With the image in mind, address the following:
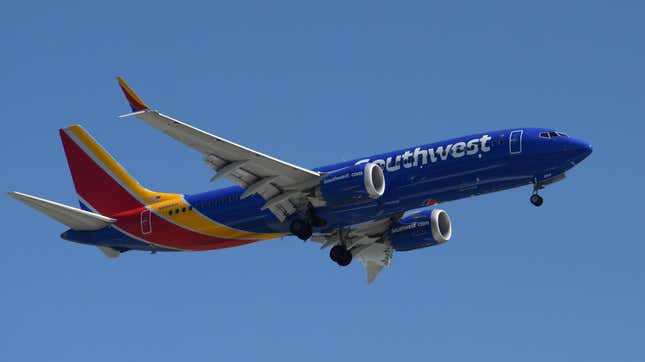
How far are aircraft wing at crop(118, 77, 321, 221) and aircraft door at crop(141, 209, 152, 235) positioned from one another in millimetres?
6873

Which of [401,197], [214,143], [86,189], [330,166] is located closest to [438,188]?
[401,197]

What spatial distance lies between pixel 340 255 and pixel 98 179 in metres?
13.2

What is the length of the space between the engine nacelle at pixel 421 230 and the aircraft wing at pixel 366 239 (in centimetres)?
51

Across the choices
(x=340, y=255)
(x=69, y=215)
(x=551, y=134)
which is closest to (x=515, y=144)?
(x=551, y=134)

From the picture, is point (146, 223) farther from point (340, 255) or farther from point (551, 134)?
point (551, 134)

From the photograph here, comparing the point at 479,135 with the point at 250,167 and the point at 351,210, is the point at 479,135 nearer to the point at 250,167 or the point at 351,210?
the point at 351,210

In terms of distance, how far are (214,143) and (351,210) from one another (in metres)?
7.09

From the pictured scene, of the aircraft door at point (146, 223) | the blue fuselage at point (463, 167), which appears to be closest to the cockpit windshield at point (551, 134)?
the blue fuselage at point (463, 167)

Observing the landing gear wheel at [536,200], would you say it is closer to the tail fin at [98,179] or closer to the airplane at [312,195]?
the airplane at [312,195]

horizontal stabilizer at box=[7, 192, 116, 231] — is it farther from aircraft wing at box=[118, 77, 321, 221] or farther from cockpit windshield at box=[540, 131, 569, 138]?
cockpit windshield at box=[540, 131, 569, 138]

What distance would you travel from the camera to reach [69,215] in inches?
2196

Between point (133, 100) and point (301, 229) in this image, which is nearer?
point (133, 100)

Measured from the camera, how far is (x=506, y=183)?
50.6m

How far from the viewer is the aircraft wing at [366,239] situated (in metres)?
56.4
